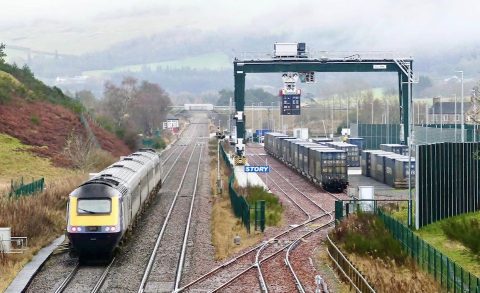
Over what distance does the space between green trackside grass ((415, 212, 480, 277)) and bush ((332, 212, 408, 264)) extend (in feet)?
7.99

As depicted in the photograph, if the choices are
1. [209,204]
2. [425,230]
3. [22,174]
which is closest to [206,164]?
[22,174]

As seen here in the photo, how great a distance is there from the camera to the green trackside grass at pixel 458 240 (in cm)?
2619

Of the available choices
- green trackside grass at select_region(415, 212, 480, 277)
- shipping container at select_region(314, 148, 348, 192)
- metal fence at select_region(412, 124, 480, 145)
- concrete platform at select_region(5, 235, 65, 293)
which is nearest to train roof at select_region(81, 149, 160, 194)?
concrete platform at select_region(5, 235, 65, 293)

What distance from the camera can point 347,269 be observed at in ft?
78.4

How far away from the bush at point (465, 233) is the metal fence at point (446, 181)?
1872 millimetres

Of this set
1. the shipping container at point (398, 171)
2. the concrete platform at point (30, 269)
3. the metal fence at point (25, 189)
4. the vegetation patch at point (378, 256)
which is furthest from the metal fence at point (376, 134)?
the concrete platform at point (30, 269)

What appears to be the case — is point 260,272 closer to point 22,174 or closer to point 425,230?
point 425,230

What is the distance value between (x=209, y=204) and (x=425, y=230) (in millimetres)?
16634

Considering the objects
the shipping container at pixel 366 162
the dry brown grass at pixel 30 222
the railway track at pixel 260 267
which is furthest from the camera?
the shipping container at pixel 366 162

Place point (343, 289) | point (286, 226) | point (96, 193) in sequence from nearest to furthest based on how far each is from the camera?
point (343, 289) → point (96, 193) → point (286, 226)

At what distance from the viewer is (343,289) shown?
22266 millimetres

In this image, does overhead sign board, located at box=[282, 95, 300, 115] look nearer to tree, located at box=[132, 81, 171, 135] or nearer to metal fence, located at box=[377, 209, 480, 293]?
metal fence, located at box=[377, 209, 480, 293]

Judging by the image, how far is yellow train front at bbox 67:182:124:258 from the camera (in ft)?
84.9

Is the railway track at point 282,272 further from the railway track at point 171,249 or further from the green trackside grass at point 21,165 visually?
the green trackside grass at point 21,165
